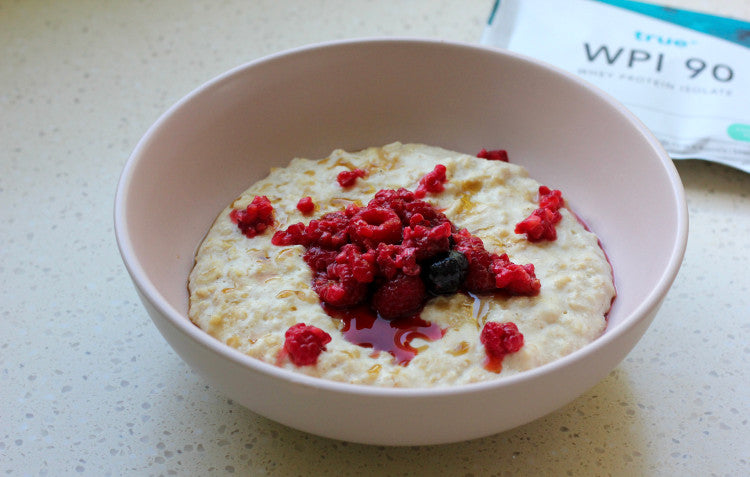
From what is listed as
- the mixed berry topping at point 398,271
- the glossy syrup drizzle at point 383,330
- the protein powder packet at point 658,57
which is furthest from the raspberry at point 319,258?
Answer: the protein powder packet at point 658,57

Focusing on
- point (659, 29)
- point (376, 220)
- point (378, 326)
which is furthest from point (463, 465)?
point (659, 29)

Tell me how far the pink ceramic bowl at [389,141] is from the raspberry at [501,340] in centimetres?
14

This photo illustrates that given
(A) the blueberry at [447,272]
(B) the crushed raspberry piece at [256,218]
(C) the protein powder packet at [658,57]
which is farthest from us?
(C) the protein powder packet at [658,57]

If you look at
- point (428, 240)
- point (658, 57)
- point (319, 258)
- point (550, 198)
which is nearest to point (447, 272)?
point (428, 240)

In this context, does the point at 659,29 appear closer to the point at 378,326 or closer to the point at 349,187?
the point at 349,187

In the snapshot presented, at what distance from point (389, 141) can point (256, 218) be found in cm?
49

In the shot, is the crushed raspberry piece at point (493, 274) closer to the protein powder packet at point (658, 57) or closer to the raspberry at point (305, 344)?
the raspberry at point (305, 344)

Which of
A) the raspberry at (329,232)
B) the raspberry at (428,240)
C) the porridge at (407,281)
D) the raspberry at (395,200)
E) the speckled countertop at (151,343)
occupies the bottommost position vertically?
the speckled countertop at (151,343)

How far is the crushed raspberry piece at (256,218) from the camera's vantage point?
66.3 inches

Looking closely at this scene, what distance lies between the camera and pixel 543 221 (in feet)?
5.37

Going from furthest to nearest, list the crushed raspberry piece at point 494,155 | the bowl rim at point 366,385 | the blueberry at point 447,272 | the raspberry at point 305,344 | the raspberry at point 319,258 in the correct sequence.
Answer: the crushed raspberry piece at point 494,155 → the raspberry at point 319,258 → the blueberry at point 447,272 → the raspberry at point 305,344 → the bowl rim at point 366,385

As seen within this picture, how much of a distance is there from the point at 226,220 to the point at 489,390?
83 centimetres

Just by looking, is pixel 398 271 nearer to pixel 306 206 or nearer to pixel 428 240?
pixel 428 240

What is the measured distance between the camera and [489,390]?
3.75ft
